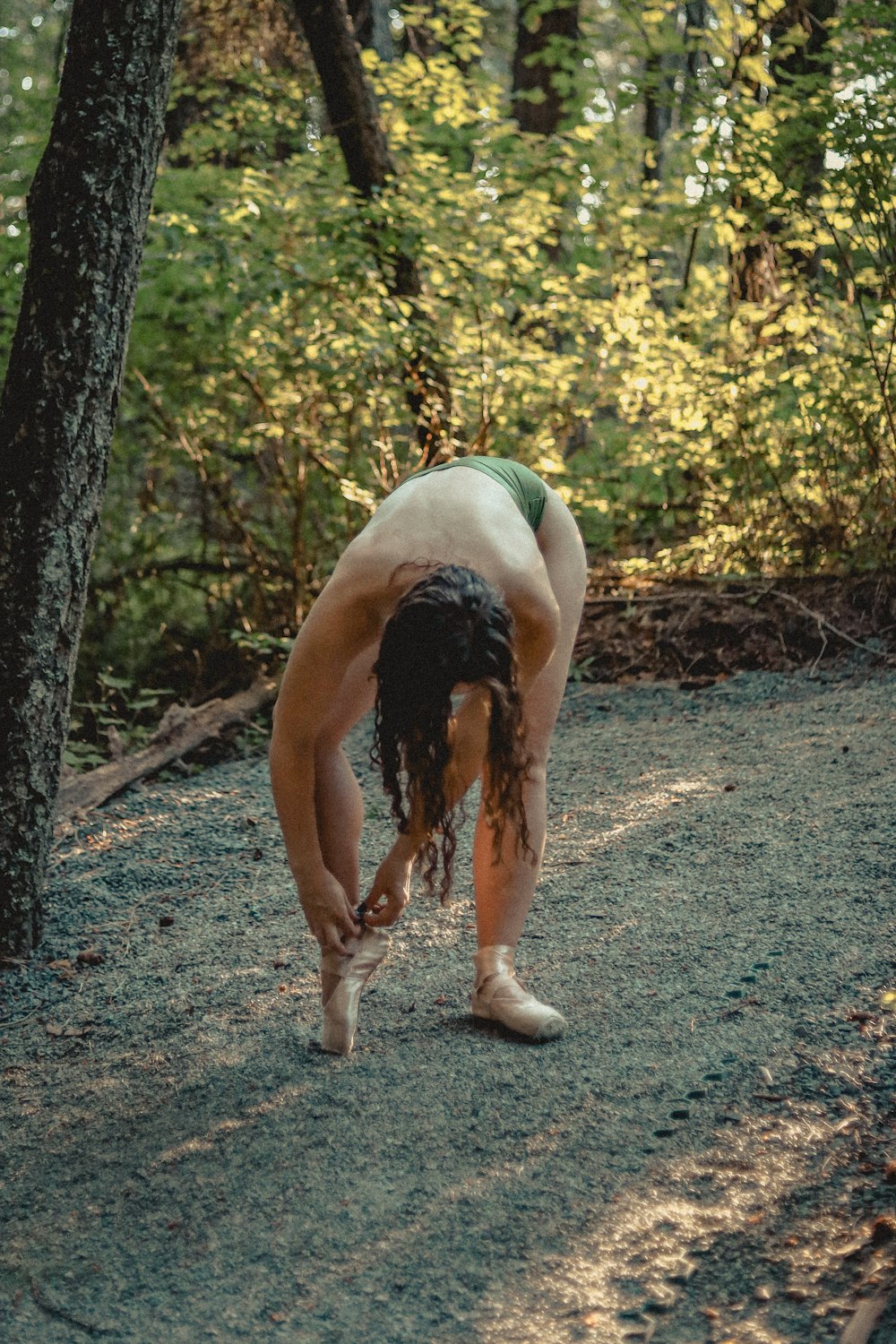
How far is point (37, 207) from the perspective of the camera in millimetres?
3711

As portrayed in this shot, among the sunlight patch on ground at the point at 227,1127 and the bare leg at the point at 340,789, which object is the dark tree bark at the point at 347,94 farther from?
the sunlight patch on ground at the point at 227,1127

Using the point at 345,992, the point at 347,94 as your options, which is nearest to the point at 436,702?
the point at 345,992

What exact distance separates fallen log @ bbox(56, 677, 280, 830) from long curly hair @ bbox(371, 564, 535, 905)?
3.03 m

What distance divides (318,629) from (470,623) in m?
0.37

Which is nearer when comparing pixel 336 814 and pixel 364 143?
pixel 336 814

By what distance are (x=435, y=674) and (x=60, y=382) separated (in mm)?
1990

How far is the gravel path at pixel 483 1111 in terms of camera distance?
209cm

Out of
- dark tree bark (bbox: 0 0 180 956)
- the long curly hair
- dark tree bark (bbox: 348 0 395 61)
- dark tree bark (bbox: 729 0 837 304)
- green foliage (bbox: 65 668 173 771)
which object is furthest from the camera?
dark tree bark (bbox: 348 0 395 61)

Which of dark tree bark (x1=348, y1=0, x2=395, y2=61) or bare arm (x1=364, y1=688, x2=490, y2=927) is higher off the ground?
dark tree bark (x1=348, y1=0, x2=395, y2=61)

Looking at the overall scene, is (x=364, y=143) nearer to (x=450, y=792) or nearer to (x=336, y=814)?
(x=336, y=814)

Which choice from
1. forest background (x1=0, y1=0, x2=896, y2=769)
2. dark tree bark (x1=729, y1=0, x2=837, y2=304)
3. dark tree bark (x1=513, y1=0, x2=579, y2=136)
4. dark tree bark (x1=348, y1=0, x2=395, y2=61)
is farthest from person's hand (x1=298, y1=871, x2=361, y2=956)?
dark tree bark (x1=513, y1=0, x2=579, y2=136)

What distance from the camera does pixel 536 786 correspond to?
2998 mm

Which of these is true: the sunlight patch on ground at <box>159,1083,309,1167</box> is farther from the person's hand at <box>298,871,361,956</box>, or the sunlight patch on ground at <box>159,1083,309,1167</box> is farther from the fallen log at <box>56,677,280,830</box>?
the fallen log at <box>56,677,280,830</box>

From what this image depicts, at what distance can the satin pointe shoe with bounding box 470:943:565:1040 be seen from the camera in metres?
2.94
